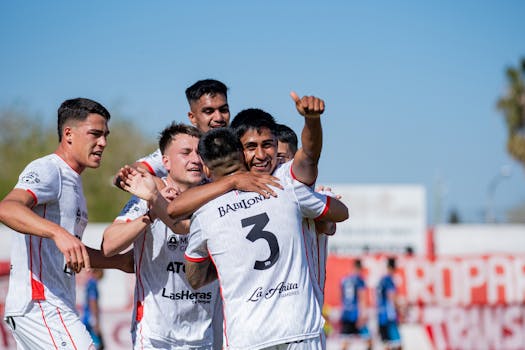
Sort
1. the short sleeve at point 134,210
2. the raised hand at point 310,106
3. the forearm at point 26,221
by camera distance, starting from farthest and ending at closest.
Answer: the short sleeve at point 134,210
the forearm at point 26,221
the raised hand at point 310,106

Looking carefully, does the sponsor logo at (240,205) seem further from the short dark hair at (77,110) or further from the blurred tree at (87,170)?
the blurred tree at (87,170)

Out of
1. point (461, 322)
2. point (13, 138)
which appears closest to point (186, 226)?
point (461, 322)

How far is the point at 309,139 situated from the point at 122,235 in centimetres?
174

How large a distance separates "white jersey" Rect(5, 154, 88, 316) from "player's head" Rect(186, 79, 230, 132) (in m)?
1.57

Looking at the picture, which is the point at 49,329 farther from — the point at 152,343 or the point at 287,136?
the point at 287,136

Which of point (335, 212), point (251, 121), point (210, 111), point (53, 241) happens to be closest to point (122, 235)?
point (53, 241)

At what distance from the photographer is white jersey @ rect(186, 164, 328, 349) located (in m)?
5.19

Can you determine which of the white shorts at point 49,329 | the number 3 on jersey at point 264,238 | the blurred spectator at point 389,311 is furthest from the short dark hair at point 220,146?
the blurred spectator at point 389,311

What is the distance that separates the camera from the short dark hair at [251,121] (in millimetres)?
5809

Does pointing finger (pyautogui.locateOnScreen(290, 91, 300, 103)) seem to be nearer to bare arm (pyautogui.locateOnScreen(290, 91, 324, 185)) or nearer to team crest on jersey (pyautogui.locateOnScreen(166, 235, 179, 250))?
bare arm (pyautogui.locateOnScreen(290, 91, 324, 185))

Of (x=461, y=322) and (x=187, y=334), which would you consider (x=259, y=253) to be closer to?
(x=187, y=334)

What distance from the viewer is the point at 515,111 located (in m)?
57.6

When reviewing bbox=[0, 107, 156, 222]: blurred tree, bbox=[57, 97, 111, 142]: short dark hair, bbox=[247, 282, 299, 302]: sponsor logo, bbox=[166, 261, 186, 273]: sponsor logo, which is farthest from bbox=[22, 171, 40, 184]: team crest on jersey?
bbox=[0, 107, 156, 222]: blurred tree

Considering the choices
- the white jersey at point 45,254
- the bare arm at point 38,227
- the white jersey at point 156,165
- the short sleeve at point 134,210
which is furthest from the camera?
the white jersey at point 156,165
